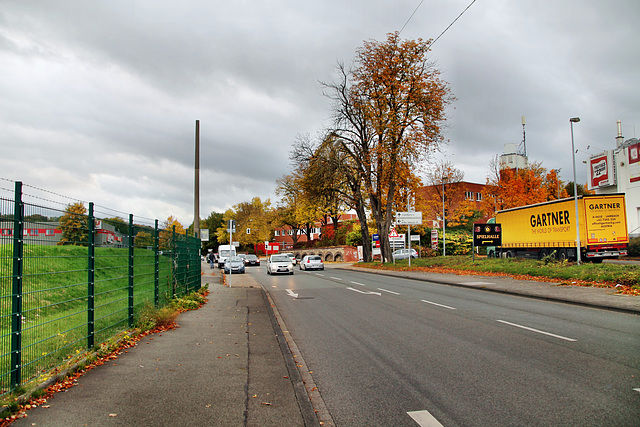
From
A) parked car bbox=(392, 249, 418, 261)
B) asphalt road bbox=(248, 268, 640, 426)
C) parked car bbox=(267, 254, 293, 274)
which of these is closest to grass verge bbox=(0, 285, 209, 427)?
asphalt road bbox=(248, 268, 640, 426)

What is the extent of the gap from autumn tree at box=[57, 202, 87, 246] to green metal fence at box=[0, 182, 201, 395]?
0.01 meters

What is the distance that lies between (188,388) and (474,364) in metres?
3.80

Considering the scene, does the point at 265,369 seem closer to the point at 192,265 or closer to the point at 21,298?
the point at 21,298

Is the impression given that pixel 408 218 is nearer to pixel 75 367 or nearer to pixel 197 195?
pixel 197 195

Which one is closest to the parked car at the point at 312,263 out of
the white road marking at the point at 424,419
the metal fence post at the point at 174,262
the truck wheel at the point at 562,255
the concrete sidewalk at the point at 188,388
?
the truck wheel at the point at 562,255

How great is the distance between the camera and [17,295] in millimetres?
4836

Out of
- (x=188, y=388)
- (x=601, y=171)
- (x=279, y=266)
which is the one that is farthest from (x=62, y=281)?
(x=601, y=171)

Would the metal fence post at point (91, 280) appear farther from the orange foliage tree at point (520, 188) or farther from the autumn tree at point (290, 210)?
the autumn tree at point (290, 210)

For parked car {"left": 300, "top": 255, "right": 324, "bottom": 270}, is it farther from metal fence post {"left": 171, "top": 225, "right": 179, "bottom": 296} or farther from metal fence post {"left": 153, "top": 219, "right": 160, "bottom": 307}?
metal fence post {"left": 153, "top": 219, "right": 160, "bottom": 307}

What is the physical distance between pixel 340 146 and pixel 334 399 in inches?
1336

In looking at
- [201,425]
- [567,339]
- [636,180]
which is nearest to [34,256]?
[201,425]

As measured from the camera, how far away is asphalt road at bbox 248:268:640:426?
4660 millimetres

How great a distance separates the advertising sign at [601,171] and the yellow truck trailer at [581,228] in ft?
80.8

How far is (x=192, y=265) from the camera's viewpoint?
58.1 feet
